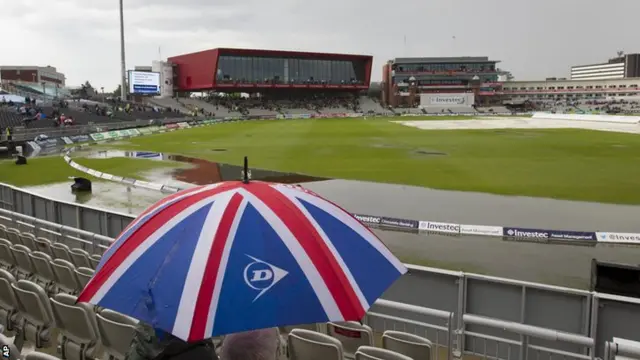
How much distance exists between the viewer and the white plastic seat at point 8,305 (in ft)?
19.7

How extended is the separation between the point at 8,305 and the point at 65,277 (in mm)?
1083

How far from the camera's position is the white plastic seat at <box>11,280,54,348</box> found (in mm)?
5520

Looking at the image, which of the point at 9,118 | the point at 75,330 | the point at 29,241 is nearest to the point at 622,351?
the point at 75,330

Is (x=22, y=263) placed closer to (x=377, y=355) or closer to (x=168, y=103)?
(x=377, y=355)

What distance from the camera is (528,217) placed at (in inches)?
705

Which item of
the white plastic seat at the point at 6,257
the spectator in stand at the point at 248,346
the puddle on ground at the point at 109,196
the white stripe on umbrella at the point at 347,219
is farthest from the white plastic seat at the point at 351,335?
the puddle on ground at the point at 109,196

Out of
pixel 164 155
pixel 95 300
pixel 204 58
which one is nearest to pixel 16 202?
pixel 95 300

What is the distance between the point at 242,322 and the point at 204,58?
124m

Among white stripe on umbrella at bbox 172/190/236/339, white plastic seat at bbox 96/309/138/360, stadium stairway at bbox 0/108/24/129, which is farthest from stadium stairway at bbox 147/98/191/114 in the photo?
white stripe on umbrella at bbox 172/190/236/339

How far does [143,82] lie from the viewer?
107625mm

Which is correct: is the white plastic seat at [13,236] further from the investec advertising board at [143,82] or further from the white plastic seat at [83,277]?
the investec advertising board at [143,82]

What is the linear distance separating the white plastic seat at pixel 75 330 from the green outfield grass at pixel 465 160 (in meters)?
19.8

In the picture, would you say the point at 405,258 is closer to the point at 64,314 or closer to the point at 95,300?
the point at 64,314

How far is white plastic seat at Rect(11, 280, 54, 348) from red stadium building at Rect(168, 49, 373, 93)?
11523cm
